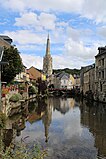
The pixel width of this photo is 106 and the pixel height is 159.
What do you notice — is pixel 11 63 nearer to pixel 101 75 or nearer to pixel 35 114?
pixel 35 114

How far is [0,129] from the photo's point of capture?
1731 cm

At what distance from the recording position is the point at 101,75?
59438 millimetres

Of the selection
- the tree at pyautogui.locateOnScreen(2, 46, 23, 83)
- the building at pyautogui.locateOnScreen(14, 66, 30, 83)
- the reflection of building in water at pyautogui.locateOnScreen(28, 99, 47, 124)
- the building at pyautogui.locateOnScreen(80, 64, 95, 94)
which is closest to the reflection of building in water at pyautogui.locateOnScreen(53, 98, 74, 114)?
the reflection of building in water at pyautogui.locateOnScreen(28, 99, 47, 124)

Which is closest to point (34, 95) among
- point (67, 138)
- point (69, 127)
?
point (69, 127)

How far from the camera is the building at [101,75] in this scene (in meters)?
56.9

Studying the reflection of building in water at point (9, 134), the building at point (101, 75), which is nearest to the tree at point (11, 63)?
the reflection of building in water at point (9, 134)

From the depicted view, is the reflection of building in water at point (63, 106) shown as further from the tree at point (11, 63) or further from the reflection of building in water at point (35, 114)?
the tree at point (11, 63)

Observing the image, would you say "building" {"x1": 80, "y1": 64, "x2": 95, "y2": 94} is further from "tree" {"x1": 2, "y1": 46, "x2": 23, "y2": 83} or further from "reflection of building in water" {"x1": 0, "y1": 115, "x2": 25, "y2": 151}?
"reflection of building in water" {"x1": 0, "y1": 115, "x2": 25, "y2": 151}

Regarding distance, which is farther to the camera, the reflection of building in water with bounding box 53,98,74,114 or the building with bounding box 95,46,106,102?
the building with bounding box 95,46,106,102

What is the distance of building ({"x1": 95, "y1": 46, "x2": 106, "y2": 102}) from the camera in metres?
56.9

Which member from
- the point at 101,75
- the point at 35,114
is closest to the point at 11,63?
the point at 35,114

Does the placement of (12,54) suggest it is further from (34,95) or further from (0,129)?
(34,95)

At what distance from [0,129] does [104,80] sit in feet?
140

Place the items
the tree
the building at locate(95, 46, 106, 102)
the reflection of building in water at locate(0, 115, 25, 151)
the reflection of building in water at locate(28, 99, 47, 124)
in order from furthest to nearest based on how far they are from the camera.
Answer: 1. the building at locate(95, 46, 106, 102)
2. the tree
3. the reflection of building in water at locate(28, 99, 47, 124)
4. the reflection of building in water at locate(0, 115, 25, 151)
